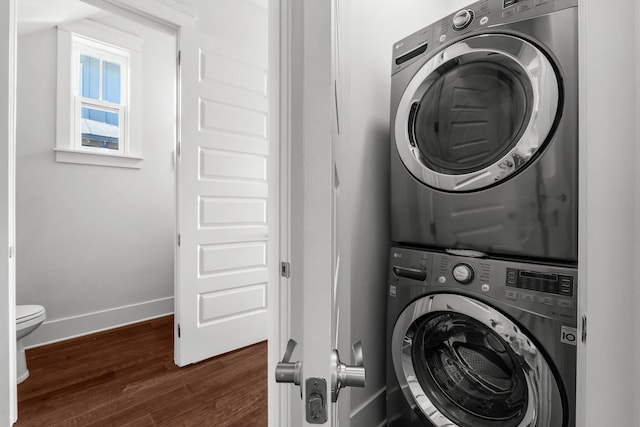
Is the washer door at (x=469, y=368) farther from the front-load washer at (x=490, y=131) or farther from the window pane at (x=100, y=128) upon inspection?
the window pane at (x=100, y=128)

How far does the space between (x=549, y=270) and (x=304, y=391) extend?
85 cm

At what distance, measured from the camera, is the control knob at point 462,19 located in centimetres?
99

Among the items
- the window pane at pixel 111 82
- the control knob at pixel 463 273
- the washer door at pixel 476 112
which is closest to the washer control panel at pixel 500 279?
the control knob at pixel 463 273

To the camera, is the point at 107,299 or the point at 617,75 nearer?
the point at 617,75

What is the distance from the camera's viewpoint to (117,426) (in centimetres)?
142

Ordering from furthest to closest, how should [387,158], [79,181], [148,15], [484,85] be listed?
[79,181], [148,15], [387,158], [484,85]

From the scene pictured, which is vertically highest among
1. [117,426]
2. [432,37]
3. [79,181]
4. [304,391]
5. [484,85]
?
[432,37]

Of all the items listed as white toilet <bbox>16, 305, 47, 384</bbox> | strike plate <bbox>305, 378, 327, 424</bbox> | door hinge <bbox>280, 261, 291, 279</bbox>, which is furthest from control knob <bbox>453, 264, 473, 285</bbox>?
white toilet <bbox>16, 305, 47, 384</bbox>

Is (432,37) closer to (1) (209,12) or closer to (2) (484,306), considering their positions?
(2) (484,306)

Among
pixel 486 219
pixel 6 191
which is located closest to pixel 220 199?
pixel 6 191

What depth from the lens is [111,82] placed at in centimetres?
259

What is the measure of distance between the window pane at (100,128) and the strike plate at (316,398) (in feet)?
9.61

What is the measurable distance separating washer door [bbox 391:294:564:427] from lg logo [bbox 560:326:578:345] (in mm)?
73

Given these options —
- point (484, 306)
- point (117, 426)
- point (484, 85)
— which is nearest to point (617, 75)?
point (484, 85)
